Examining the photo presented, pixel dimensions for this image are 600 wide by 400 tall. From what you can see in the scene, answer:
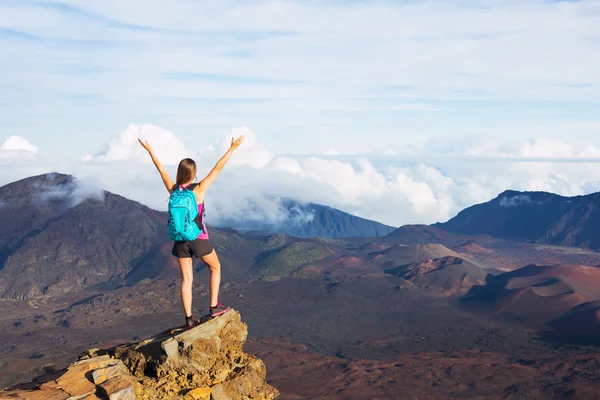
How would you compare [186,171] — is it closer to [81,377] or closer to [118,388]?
[118,388]

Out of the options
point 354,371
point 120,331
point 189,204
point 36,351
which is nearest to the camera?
point 189,204

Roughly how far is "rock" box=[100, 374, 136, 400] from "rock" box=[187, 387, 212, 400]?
1035 millimetres

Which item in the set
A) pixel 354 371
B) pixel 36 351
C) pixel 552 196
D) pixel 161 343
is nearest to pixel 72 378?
pixel 161 343

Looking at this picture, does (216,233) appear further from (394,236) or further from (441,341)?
(441,341)

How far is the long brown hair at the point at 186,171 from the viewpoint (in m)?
10.2

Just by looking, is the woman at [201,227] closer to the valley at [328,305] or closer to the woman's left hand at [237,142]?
the woman's left hand at [237,142]

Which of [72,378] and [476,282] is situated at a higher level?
[72,378]

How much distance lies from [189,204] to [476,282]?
313ft

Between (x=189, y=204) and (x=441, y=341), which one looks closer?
(x=189, y=204)

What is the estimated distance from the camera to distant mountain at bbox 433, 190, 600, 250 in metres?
160

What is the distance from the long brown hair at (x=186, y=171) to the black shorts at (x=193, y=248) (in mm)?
1043

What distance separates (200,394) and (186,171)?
3846 millimetres

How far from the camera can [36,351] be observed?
67438 millimetres

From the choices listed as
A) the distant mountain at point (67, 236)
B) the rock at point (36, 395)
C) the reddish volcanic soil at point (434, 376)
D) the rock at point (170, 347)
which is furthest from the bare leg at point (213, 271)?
the distant mountain at point (67, 236)
